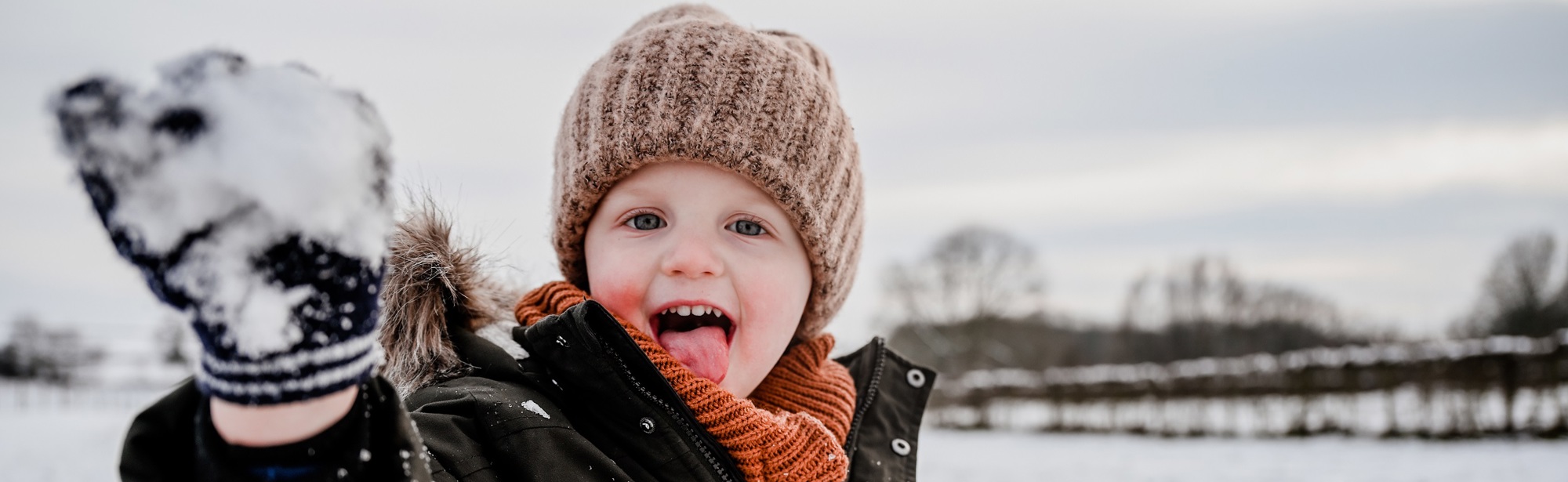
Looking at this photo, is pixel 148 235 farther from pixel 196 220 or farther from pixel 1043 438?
pixel 1043 438

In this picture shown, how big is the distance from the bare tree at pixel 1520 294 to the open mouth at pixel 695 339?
40420 mm

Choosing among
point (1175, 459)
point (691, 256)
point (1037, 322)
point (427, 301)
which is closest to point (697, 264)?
point (691, 256)

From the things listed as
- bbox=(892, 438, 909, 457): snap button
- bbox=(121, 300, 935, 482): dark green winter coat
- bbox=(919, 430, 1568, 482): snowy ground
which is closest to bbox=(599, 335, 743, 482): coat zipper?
bbox=(121, 300, 935, 482): dark green winter coat

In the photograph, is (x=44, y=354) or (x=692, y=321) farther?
(x=44, y=354)

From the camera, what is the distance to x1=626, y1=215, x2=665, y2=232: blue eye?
173 cm

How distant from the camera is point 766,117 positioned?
70.0 inches

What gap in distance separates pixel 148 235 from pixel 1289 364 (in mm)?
12808

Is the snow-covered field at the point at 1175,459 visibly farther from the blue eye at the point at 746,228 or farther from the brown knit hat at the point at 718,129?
the blue eye at the point at 746,228

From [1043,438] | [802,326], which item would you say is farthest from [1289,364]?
[802,326]

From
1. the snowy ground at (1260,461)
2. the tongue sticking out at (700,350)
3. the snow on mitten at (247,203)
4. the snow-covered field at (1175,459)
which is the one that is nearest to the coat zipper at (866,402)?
the tongue sticking out at (700,350)

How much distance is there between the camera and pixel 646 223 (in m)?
1.75

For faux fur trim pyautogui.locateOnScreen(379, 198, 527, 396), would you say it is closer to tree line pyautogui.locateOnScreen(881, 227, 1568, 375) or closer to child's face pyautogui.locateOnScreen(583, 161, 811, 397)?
child's face pyautogui.locateOnScreen(583, 161, 811, 397)

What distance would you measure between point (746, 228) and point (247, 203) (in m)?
1.16

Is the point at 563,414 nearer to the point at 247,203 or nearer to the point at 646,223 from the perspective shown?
the point at 646,223
